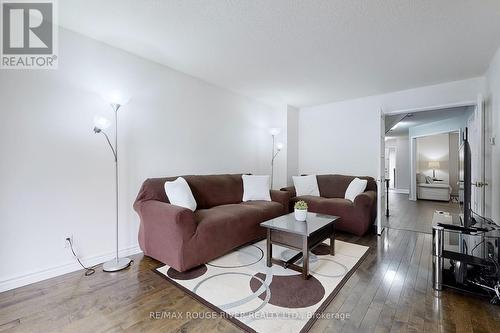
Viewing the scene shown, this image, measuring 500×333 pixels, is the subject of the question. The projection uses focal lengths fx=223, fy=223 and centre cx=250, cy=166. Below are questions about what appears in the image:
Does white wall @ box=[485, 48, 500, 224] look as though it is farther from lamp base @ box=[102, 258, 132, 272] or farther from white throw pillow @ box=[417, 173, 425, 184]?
white throw pillow @ box=[417, 173, 425, 184]

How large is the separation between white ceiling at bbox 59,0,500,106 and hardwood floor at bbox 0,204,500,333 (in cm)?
245

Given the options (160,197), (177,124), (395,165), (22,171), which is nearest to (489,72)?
(177,124)

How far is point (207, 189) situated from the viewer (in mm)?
3283

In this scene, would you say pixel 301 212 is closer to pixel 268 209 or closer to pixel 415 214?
pixel 268 209

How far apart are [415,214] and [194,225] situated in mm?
5050

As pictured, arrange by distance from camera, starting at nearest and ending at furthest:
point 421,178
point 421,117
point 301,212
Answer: point 301,212
point 421,117
point 421,178

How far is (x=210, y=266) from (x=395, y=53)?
3.29 m

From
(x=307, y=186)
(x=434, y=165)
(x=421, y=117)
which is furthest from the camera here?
(x=434, y=165)

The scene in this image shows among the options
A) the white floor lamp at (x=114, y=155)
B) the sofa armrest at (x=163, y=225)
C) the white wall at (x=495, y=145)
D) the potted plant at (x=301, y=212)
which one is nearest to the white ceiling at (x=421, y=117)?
the white wall at (x=495, y=145)

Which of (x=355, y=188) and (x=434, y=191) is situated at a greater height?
(x=355, y=188)

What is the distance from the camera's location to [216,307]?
5.65 feet

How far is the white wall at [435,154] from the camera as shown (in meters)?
7.48

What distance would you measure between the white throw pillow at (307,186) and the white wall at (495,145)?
7.73 ft

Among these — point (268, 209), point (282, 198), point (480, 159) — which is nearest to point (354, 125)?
point (480, 159)
